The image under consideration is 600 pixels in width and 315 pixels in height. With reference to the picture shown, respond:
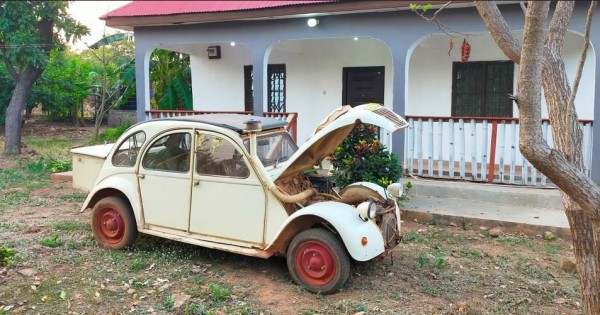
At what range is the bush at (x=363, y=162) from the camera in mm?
6945

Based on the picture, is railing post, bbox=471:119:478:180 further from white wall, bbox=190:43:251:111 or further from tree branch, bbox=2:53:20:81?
tree branch, bbox=2:53:20:81

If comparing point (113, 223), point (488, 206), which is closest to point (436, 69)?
point (488, 206)

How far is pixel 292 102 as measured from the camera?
12031 mm

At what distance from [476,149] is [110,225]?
5.99m

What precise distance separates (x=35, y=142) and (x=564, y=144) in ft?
53.4

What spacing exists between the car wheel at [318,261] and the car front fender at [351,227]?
0.44 feet

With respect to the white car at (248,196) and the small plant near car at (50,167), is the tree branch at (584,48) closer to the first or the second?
the white car at (248,196)

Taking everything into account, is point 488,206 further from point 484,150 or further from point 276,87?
point 276,87

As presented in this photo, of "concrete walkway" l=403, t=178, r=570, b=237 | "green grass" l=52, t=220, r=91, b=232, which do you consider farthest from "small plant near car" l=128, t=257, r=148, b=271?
"concrete walkway" l=403, t=178, r=570, b=237

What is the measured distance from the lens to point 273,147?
5.35 m

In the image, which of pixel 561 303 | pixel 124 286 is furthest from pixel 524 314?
pixel 124 286

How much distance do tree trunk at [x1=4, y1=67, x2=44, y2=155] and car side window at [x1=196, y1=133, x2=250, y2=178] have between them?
1058 centimetres

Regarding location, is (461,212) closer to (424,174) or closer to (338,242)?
(424,174)

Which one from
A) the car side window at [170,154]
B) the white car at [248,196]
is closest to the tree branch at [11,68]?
the white car at [248,196]
